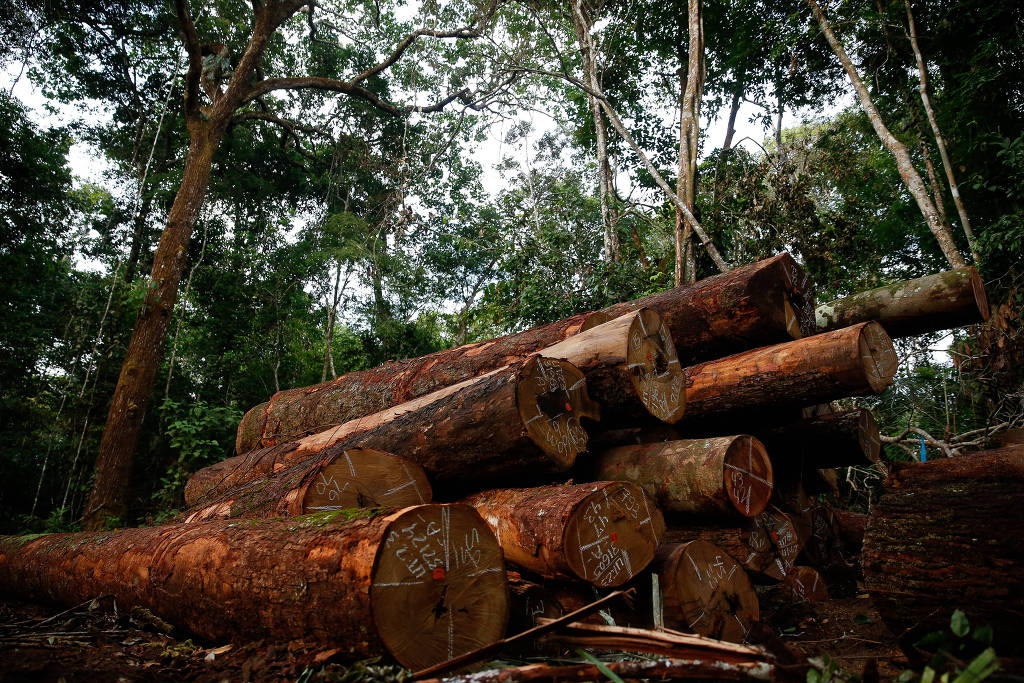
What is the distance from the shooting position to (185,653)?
2.53 m

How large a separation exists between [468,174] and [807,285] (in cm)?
1401

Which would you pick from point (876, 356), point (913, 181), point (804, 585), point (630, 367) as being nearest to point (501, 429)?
point (630, 367)

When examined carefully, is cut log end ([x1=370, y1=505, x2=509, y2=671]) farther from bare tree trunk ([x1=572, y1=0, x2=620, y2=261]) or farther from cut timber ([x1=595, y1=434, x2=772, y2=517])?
bare tree trunk ([x1=572, y1=0, x2=620, y2=261])

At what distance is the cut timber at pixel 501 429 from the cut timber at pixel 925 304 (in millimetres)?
3048

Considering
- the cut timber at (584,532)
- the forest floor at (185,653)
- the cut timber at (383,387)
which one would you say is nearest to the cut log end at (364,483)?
the cut timber at (584,532)

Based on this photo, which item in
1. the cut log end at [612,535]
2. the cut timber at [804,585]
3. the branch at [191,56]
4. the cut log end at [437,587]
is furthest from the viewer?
the branch at [191,56]

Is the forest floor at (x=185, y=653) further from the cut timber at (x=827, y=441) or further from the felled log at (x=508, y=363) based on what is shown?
the felled log at (x=508, y=363)

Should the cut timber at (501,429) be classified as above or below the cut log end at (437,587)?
above

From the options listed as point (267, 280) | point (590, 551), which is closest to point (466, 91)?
point (267, 280)

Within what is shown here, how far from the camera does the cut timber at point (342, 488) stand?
10.7 ft

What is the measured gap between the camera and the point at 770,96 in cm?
1476

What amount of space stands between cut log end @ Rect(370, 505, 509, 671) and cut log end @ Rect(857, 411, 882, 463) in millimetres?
3781

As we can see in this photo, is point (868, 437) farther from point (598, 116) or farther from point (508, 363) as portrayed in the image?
point (598, 116)

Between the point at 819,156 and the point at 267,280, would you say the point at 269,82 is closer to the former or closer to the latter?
the point at 267,280
